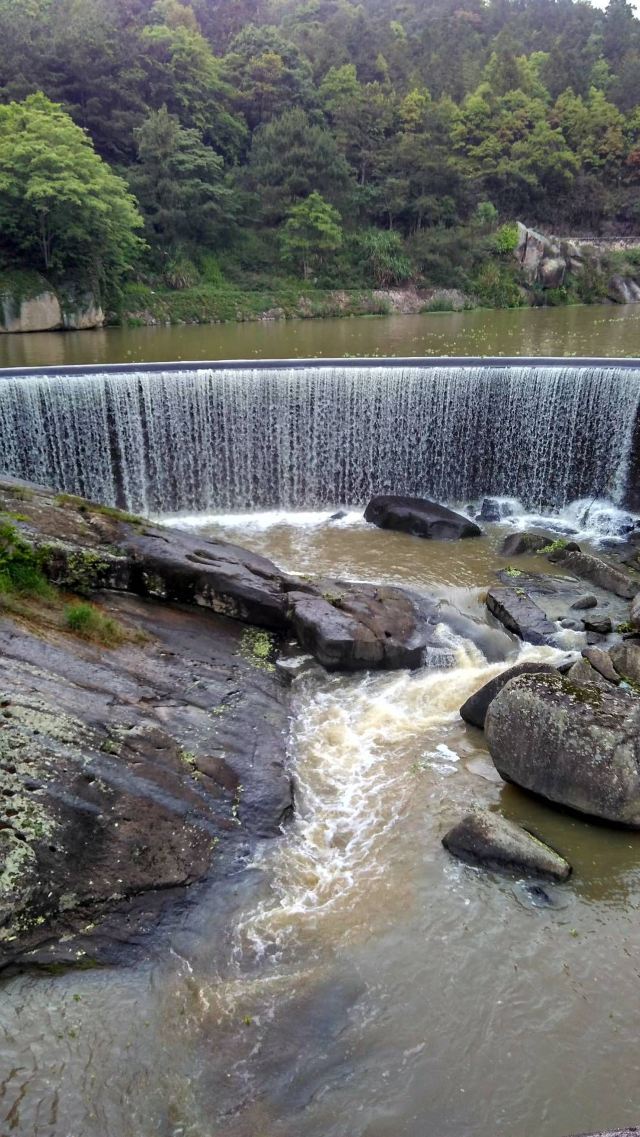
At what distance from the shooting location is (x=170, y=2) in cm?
4812

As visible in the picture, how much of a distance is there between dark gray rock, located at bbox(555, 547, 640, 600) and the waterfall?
11.0ft

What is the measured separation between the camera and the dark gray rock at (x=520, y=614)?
8.88 metres

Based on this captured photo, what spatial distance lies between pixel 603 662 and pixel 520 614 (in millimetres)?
1594

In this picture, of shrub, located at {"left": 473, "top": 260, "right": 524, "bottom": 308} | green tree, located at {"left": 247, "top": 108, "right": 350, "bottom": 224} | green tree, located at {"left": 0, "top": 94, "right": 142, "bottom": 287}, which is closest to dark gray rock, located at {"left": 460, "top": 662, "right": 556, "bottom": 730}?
green tree, located at {"left": 0, "top": 94, "right": 142, "bottom": 287}

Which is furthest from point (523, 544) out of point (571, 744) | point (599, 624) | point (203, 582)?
point (571, 744)

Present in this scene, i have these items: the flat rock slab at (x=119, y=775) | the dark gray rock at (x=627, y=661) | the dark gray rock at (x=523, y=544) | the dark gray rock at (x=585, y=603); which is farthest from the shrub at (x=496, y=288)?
the flat rock slab at (x=119, y=775)

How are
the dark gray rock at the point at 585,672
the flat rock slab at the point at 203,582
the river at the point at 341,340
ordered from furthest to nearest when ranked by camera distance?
the river at the point at 341,340
the flat rock slab at the point at 203,582
the dark gray rock at the point at 585,672

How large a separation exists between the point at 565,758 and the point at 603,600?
4420mm

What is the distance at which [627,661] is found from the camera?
7.80 meters

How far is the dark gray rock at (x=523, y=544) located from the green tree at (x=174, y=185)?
24995 millimetres

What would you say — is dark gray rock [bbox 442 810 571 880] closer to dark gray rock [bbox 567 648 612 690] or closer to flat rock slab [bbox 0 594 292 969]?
flat rock slab [bbox 0 594 292 969]

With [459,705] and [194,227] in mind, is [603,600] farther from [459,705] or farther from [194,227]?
[194,227]

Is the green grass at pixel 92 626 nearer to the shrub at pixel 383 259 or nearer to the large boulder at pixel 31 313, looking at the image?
the large boulder at pixel 31 313

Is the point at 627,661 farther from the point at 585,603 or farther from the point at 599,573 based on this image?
the point at 599,573
